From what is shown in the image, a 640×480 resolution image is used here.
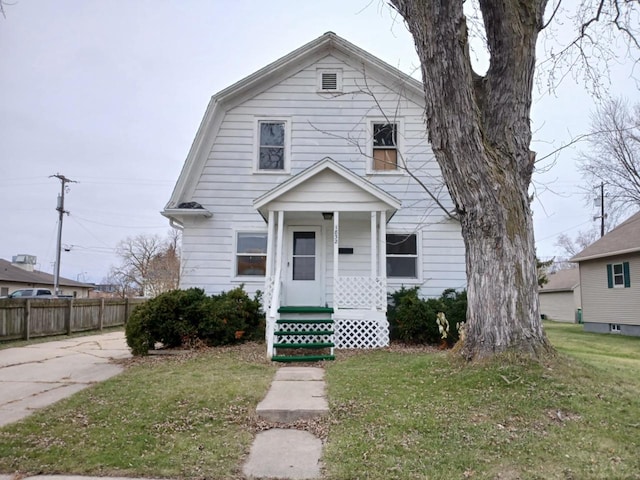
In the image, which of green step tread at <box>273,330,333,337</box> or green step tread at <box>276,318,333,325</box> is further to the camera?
green step tread at <box>276,318,333,325</box>

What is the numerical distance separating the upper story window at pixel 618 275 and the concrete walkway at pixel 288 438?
14515 millimetres

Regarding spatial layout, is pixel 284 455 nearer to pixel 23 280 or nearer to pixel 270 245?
pixel 270 245

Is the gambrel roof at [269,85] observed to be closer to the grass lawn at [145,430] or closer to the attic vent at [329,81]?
the attic vent at [329,81]

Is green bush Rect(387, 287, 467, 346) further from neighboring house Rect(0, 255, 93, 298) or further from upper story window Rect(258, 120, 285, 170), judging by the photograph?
neighboring house Rect(0, 255, 93, 298)

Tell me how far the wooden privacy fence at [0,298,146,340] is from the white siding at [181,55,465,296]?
10.6 feet

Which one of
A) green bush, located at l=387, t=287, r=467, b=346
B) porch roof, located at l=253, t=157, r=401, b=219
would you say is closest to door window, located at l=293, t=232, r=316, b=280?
porch roof, located at l=253, t=157, r=401, b=219

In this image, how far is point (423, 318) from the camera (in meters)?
8.74

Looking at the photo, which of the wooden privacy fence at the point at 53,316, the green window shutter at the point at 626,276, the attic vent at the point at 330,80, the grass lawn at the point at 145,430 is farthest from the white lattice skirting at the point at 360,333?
A: the green window shutter at the point at 626,276

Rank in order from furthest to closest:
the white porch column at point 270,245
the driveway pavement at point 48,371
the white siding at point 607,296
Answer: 1. the white siding at point 607,296
2. the white porch column at point 270,245
3. the driveway pavement at point 48,371

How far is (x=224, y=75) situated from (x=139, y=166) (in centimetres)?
2853

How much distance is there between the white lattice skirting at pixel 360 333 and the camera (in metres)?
8.30

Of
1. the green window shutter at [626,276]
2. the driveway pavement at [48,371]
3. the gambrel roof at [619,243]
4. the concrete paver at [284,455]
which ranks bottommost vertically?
the driveway pavement at [48,371]

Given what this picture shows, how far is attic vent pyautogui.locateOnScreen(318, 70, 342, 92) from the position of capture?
35.5 ft

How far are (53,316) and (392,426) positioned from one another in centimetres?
1236
